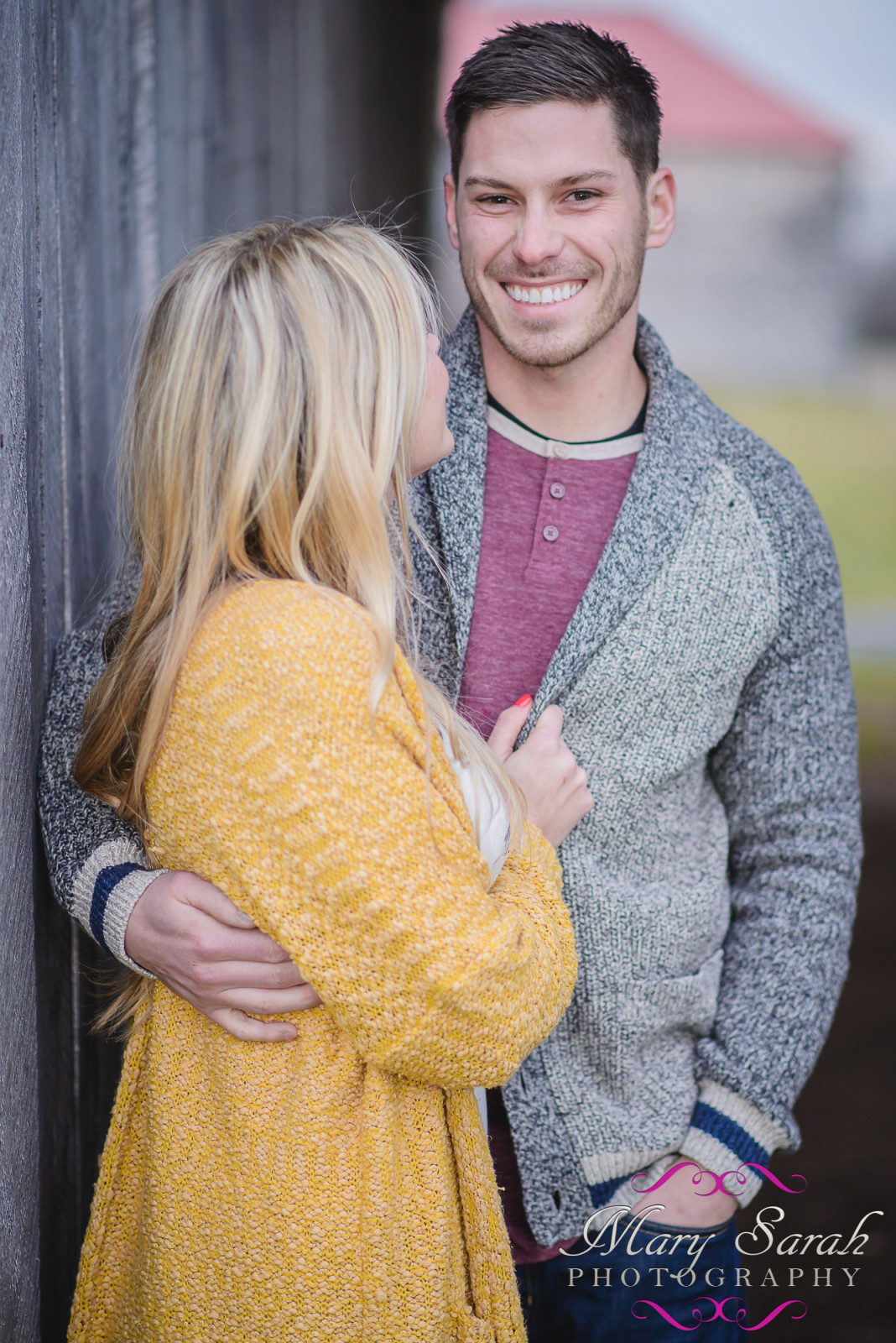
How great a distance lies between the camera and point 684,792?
166 cm

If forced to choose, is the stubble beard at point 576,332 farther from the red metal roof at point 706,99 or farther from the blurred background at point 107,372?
the red metal roof at point 706,99

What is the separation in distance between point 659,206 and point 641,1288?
1.66 metres

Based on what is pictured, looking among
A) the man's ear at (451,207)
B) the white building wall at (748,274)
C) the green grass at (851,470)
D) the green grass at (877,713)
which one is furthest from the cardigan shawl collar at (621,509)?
the white building wall at (748,274)

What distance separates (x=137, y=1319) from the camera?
1292 millimetres

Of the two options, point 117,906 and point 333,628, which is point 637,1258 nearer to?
point 117,906

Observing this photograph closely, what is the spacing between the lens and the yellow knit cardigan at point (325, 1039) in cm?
105

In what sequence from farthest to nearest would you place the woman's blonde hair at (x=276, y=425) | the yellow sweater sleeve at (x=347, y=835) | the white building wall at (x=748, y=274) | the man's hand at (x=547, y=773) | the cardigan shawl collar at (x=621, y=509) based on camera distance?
1. the white building wall at (x=748, y=274)
2. the cardigan shawl collar at (x=621, y=509)
3. the man's hand at (x=547, y=773)
4. the woman's blonde hair at (x=276, y=425)
5. the yellow sweater sleeve at (x=347, y=835)

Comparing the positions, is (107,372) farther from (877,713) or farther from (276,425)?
(877,713)

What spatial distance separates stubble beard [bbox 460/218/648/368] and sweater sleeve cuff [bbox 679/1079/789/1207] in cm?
110

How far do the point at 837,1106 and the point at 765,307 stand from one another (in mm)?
12422

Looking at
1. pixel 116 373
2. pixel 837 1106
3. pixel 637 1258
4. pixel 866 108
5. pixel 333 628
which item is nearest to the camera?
pixel 333 628

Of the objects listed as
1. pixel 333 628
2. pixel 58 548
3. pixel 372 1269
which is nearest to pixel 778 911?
pixel 372 1269

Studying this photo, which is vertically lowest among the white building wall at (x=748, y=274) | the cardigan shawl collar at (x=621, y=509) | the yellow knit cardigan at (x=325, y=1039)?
the white building wall at (x=748, y=274)

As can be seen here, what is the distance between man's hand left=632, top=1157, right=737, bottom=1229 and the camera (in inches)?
61.1
